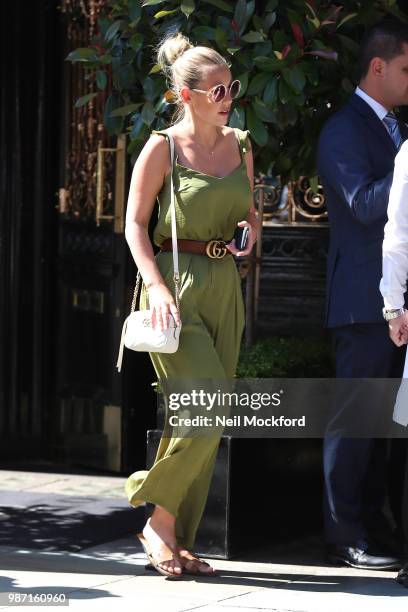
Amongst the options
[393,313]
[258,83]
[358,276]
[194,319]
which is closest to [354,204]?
[358,276]

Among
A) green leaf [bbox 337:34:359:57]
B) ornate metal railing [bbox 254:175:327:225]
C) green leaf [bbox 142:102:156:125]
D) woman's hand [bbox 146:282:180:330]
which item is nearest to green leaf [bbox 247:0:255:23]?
green leaf [bbox 337:34:359:57]

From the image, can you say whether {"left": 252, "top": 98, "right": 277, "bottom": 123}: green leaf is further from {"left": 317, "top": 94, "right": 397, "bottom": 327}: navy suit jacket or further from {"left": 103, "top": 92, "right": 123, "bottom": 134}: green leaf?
{"left": 103, "top": 92, "right": 123, "bottom": 134}: green leaf

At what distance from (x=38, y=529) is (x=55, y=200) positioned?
2.55 m

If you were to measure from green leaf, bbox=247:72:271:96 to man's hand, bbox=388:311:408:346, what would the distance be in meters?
1.14

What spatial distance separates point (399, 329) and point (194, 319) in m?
0.71

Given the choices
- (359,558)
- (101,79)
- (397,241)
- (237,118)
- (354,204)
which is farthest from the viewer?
(101,79)

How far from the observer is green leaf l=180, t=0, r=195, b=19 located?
17.8ft

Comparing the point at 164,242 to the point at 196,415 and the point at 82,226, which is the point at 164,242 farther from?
the point at 82,226

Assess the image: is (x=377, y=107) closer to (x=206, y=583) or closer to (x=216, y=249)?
(x=216, y=249)

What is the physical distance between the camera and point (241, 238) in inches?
198

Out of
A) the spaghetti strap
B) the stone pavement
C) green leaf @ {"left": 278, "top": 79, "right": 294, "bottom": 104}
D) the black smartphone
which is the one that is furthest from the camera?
green leaf @ {"left": 278, "top": 79, "right": 294, "bottom": 104}

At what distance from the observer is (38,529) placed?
6.17 metres

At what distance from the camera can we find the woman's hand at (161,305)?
4793 mm

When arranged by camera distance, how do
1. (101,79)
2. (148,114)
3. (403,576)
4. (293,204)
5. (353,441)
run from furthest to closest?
(293,204) < (101,79) < (148,114) < (353,441) < (403,576)
